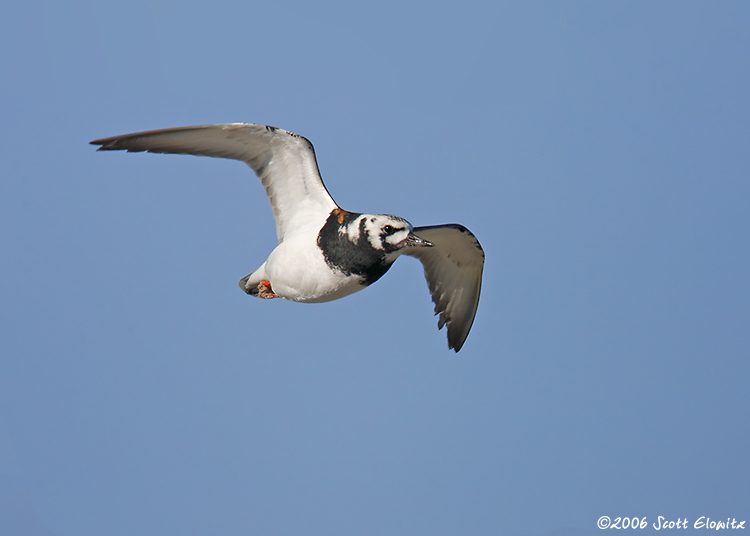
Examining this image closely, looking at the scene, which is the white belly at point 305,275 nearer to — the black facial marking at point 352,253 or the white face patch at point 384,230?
the black facial marking at point 352,253

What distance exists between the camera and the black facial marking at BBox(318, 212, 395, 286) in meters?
9.02

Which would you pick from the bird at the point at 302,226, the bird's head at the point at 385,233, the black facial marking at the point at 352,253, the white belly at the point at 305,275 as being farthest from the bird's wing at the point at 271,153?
the bird's head at the point at 385,233

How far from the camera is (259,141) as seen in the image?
10055mm

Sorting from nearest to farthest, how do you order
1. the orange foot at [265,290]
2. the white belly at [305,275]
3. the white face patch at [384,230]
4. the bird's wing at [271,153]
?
the white face patch at [384,230]
the white belly at [305,275]
the bird's wing at [271,153]
the orange foot at [265,290]

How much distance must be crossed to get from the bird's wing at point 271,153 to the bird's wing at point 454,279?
232 centimetres

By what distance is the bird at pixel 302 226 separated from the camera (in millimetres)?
9062

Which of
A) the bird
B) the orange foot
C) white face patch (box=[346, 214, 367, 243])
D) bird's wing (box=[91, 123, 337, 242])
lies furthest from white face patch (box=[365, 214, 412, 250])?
the orange foot

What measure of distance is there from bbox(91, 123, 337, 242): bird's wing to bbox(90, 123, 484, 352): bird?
0.01 m

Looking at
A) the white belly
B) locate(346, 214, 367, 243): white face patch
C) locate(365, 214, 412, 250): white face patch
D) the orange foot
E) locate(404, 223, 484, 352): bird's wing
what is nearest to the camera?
locate(365, 214, 412, 250): white face patch

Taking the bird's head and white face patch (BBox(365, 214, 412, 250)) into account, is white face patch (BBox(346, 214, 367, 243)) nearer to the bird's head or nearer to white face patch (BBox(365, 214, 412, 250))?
the bird's head

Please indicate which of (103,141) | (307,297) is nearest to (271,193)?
(307,297)

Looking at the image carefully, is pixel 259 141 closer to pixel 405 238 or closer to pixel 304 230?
pixel 304 230

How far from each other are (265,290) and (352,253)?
2.50 meters

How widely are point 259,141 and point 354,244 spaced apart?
2206 mm
